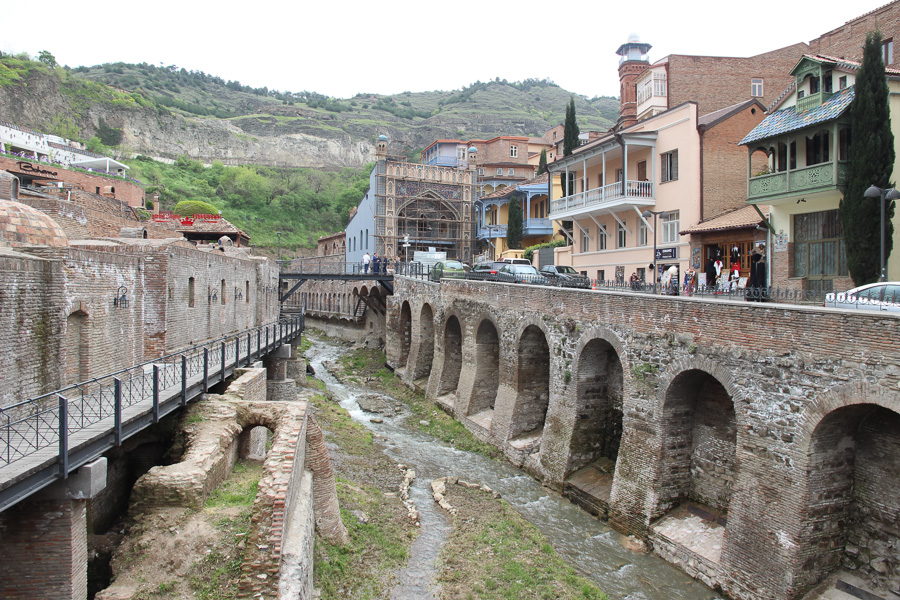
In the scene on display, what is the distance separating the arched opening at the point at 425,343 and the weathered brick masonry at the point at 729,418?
1002 centimetres

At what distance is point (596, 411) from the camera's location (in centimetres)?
1691

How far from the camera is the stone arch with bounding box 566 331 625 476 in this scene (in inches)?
655

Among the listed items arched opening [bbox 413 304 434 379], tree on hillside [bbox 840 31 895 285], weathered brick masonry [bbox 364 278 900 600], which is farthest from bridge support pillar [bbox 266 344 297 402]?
tree on hillside [bbox 840 31 895 285]

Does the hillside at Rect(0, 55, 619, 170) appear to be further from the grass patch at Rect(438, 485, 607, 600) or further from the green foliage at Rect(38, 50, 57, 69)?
the grass patch at Rect(438, 485, 607, 600)

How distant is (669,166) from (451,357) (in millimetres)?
13149

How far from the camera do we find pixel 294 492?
10.4 meters

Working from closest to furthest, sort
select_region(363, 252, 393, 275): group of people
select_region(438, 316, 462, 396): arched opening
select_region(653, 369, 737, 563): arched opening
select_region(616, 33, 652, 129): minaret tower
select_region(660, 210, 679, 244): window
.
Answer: select_region(653, 369, 737, 563): arched opening
select_region(660, 210, 679, 244): window
select_region(438, 316, 462, 396): arched opening
select_region(616, 33, 652, 129): minaret tower
select_region(363, 252, 393, 275): group of people

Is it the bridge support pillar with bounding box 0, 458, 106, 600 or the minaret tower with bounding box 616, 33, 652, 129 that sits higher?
the minaret tower with bounding box 616, 33, 652, 129

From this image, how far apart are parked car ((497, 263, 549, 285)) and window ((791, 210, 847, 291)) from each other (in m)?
9.69

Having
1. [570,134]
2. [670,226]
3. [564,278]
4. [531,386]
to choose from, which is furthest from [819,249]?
[570,134]

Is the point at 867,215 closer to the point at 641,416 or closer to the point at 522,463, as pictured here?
the point at 641,416

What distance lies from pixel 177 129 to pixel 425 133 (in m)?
48.4

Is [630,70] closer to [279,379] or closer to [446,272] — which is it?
[446,272]

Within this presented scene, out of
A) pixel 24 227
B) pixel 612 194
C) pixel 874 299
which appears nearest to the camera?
pixel 874 299
